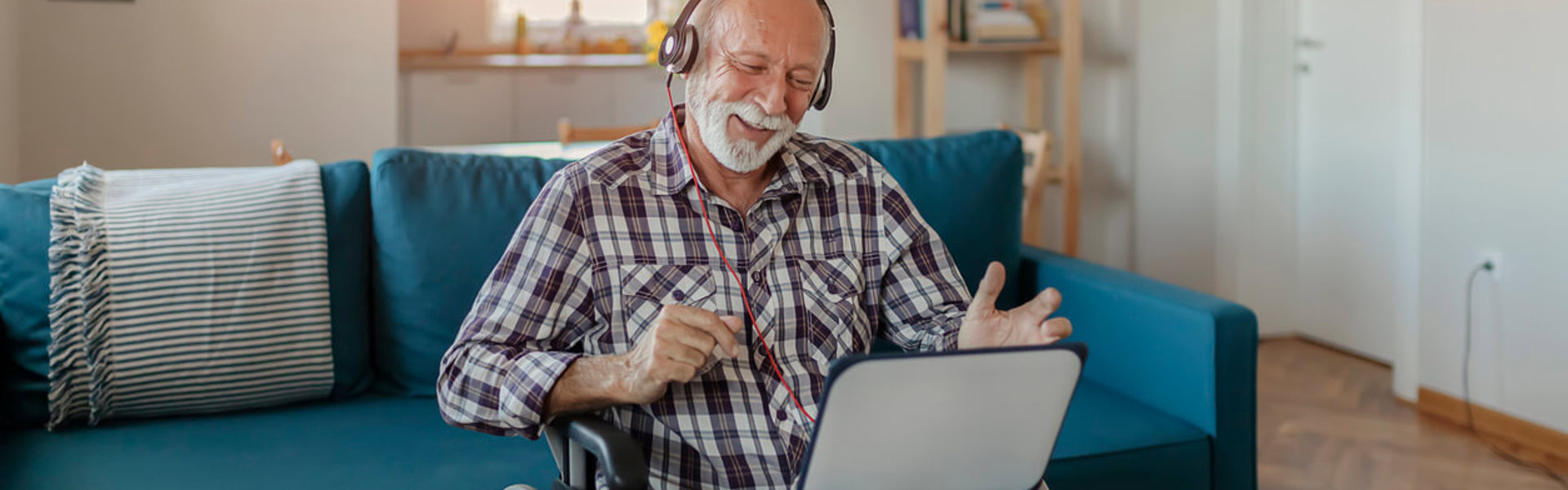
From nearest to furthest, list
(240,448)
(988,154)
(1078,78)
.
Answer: (240,448), (988,154), (1078,78)

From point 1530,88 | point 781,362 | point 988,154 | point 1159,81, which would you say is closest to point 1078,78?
point 1159,81

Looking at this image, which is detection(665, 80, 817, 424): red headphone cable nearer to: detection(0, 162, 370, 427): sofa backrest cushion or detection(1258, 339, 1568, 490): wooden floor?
detection(0, 162, 370, 427): sofa backrest cushion

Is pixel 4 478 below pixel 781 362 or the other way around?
below

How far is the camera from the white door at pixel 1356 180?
11.5 ft

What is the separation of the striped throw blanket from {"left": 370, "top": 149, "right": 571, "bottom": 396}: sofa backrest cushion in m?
0.10

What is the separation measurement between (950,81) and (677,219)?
2942mm

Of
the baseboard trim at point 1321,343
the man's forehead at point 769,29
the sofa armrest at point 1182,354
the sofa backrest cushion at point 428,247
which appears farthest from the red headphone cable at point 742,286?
the baseboard trim at point 1321,343

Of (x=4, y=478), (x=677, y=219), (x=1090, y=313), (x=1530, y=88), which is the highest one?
(x=1530, y=88)

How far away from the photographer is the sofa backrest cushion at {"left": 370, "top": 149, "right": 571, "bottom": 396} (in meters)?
2.00

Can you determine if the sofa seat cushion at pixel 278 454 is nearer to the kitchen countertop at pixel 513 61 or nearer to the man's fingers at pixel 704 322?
the man's fingers at pixel 704 322

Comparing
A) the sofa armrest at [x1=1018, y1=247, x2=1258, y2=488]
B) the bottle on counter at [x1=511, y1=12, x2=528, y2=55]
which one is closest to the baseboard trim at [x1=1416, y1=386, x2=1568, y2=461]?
the sofa armrest at [x1=1018, y1=247, x2=1258, y2=488]

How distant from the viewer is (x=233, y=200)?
193 cm

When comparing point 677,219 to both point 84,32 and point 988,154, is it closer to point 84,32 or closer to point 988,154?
point 988,154

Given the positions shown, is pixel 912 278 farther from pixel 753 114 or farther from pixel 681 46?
pixel 681 46
